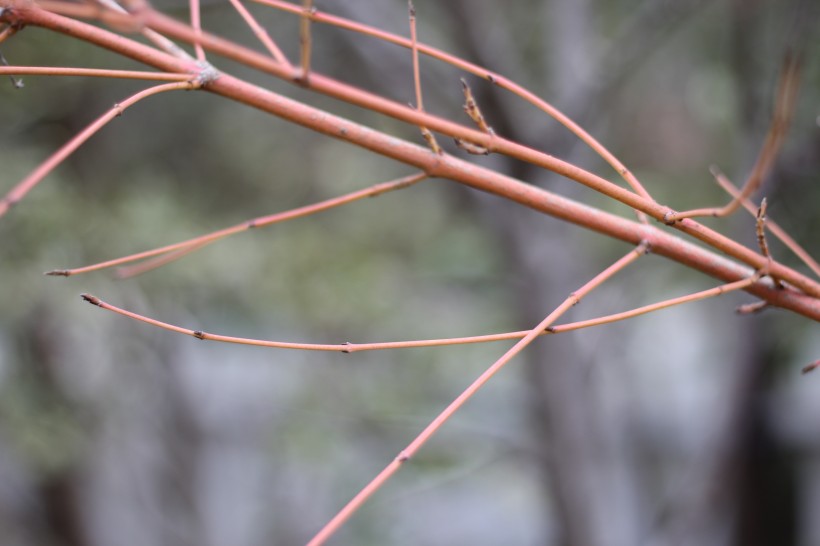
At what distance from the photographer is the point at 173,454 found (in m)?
3.67

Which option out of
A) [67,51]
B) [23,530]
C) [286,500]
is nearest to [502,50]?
[67,51]

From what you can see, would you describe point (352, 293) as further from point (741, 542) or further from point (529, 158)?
point (529, 158)

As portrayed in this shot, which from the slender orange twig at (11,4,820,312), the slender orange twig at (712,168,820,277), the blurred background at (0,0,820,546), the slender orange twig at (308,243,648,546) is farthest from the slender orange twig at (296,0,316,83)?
the blurred background at (0,0,820,546)

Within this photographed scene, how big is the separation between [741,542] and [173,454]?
2469 mm

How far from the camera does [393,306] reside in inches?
132

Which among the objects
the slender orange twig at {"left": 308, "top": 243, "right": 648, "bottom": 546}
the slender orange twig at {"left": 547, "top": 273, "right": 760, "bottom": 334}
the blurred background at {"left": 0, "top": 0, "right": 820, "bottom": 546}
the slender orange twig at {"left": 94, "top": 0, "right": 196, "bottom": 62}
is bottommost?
the slender orange twig at {"left": 308, "top": 243, "right": 648, "bottom": 546}

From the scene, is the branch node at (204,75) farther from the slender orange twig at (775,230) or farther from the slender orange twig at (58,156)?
the slender orange twig at (775,230)

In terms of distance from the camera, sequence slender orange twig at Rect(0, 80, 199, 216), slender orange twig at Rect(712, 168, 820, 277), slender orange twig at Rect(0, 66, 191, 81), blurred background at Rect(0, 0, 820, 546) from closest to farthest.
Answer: slender orange twig at Rect(0, 80, 199, 216) < slender orange twig at Rect(0, 66, 191, 81) < slender orange twig at Rect(712, 168, 820, 277) < blurred background at Rect(0, 0, 820, 546)

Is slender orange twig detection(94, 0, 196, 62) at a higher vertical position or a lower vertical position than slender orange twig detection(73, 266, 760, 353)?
higher

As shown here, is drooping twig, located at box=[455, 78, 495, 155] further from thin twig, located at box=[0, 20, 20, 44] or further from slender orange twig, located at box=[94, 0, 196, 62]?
thin twig, located at box=[0, 20, 20, 44]

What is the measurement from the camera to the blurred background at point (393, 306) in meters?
2.46

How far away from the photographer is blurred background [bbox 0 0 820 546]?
2463mm

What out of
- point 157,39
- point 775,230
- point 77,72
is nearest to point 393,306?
point 775,230

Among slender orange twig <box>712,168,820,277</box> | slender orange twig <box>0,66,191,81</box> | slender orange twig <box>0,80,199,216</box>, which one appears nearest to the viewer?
slender orange twig <box>0,80,199,216</box>
